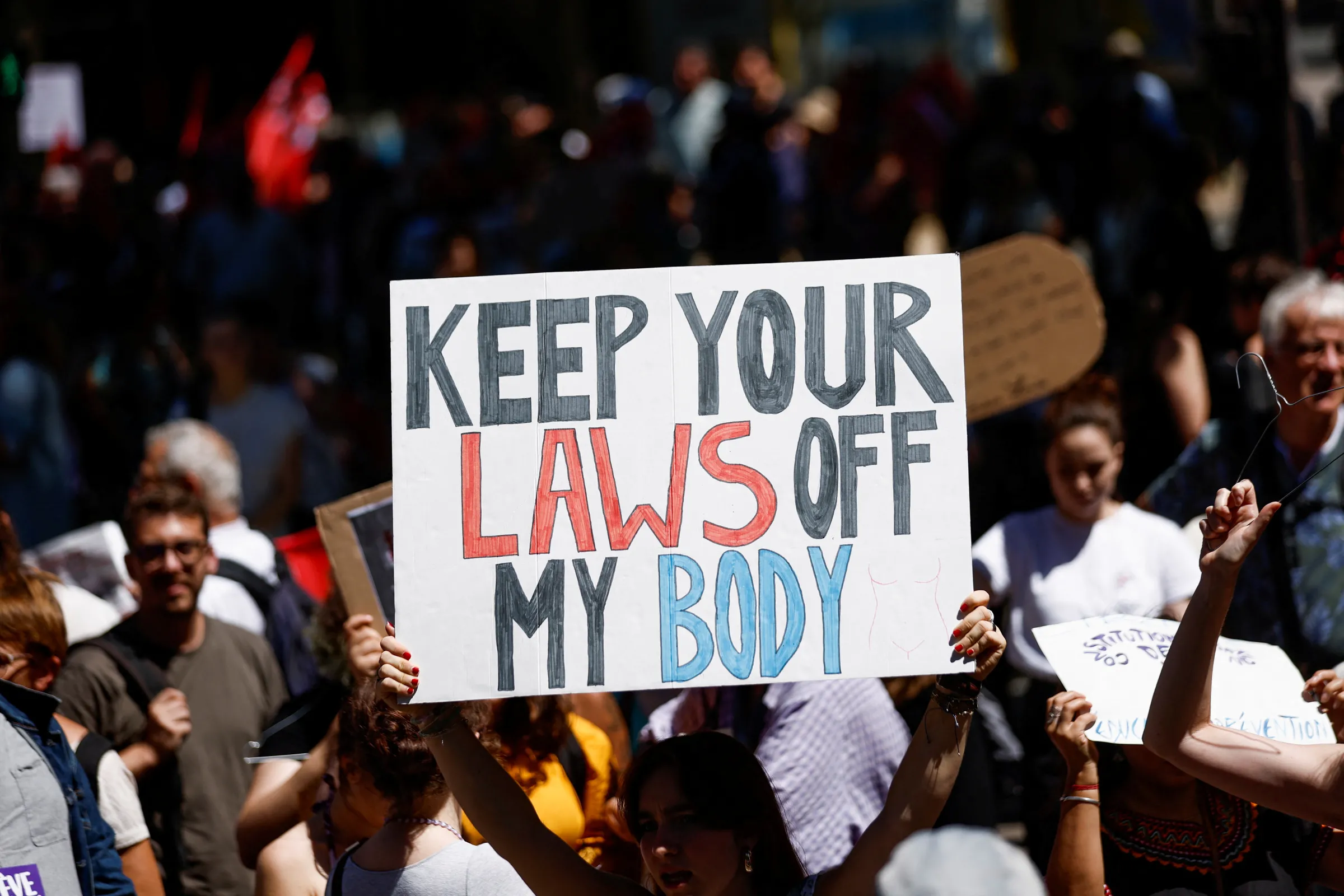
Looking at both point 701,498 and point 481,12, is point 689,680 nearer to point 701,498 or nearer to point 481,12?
point 701,498

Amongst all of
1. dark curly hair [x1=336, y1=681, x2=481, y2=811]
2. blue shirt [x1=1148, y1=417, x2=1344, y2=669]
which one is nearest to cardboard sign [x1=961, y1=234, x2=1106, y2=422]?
blue shirt [x1=1148, y1=417, x2=1344, y2=669]

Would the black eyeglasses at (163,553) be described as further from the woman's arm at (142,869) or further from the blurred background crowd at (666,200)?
the blurred background crowd at (666,200)

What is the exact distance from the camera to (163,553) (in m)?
4.52

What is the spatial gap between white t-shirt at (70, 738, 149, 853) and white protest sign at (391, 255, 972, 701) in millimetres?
1201

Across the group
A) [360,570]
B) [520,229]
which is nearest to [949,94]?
[520,229]

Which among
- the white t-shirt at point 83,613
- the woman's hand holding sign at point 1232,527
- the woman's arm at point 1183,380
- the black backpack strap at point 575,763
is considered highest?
the woman's arm at point 1183,380

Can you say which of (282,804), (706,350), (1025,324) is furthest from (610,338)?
(1025,324)

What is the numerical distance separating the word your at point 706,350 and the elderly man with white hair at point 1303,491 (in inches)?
53.9

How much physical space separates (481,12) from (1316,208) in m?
12.4

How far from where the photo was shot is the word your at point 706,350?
10.0ft

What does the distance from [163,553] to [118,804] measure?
0.92 metres

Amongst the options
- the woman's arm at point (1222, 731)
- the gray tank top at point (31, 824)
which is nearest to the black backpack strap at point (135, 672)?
the gray tank top at point (31, 824)

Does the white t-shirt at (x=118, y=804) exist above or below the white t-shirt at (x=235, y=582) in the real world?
below

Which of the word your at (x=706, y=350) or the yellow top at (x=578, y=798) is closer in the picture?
the word your at (x=706, y=350)
